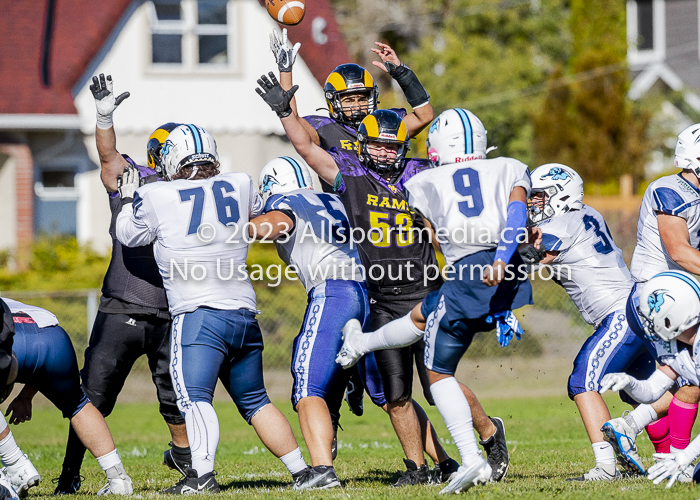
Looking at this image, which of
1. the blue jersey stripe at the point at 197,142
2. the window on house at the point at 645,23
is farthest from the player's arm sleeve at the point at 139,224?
the window on house at the point at 645,23

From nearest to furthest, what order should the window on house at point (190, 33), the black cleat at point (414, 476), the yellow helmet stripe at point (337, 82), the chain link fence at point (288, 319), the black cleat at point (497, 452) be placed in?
the black cleat at point (414, 476)
the black cleat at point (497, 452)
the yellow helmet stripe at point (337, 82)
the chain link fence at point (288, 319)
the window on house at point (190, 33)

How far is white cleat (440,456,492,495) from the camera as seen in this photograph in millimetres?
4730

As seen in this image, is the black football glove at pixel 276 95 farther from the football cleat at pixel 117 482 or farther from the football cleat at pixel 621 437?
the football cleat at pixel 621 437

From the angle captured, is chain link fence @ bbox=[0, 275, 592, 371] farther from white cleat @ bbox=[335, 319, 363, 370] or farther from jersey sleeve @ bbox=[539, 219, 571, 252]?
white cleat @ bbox=[335, 319, 363, 370]

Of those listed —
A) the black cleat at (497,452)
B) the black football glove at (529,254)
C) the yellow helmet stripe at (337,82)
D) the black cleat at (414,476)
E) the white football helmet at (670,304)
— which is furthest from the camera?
the yellow helmet stripe at (337,82)

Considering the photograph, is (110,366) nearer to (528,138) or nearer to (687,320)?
(687,320)

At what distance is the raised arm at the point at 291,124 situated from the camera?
224 inches

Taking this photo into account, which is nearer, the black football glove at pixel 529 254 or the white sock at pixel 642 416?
the black football glove at pixel 529 254

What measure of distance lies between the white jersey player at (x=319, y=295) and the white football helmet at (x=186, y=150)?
1.64 feet

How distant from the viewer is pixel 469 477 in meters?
4.73

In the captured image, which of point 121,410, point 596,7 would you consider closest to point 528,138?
point 596,7

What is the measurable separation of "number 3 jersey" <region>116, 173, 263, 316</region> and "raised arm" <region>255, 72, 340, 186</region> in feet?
2.08

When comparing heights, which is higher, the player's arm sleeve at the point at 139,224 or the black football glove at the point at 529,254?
the player's arm sleeve at the point at 139,224

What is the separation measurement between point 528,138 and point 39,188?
1378 centimetres
